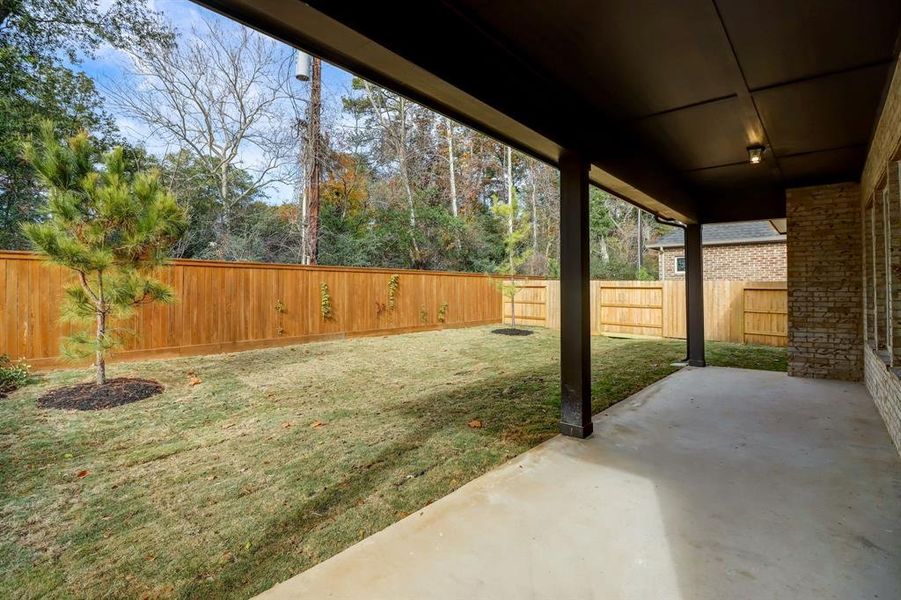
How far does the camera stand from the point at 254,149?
1298 centimetres

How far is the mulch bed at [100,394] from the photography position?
4227mm

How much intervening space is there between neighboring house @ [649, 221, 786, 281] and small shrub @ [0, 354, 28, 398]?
1486cm

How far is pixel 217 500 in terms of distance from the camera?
99.5 inches

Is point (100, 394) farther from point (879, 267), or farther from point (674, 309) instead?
point (674, 309)

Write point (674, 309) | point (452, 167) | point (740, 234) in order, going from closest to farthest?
1. point (674, 309)
2. point (740, 234)
3. point (452, 167)

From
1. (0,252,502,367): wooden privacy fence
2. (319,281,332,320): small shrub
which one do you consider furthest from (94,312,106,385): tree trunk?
(319,281,332,320): small shrub

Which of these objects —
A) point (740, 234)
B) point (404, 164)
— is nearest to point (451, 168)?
point (404, 164)

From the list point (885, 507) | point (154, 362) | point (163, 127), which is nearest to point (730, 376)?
point (885, 507)

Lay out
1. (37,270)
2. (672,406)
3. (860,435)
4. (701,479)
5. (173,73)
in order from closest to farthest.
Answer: (701,479) → (860,435) → (672,406) → (37,270) → (173,73)

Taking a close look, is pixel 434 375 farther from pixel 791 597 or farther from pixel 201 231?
pixel 201 231

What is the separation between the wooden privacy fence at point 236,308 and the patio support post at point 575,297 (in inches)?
194

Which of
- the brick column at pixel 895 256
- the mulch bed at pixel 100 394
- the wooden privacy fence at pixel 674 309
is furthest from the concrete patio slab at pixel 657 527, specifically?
the wooden privacy fence at pixel 674 309

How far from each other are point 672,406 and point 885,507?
6.85 feet

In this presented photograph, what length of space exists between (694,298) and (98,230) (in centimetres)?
801
